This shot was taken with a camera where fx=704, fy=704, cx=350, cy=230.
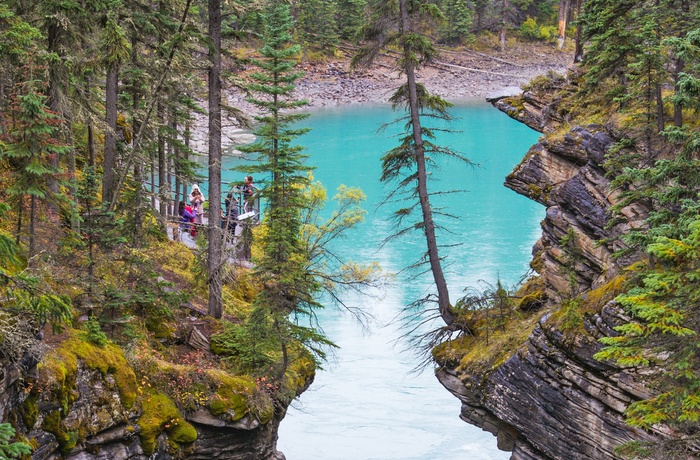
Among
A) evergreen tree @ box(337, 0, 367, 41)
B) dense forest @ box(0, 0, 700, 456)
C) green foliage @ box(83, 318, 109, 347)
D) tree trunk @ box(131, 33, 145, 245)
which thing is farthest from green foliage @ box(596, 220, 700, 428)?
evergreen tree @ box(337, 0, 367, 41)

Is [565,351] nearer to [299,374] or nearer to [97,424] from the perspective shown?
[299,374]

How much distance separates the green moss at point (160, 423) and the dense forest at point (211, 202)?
7 cm

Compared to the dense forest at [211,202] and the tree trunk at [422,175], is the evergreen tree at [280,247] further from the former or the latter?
the tree trunk at [422,175]

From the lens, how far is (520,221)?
4166 centimetres

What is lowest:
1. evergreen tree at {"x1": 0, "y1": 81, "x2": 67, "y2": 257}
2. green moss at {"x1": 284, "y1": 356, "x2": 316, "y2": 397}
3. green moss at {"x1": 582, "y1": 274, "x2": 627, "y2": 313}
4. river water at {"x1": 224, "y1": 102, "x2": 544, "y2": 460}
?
river water at {"x1": 224, "y1": 102, "x2": 544, "y2": 460}

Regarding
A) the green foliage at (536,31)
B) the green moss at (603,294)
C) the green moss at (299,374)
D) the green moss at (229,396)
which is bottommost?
the green moss at (299,374)

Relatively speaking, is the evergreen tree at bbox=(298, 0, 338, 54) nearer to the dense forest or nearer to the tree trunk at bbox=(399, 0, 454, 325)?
the dense forest

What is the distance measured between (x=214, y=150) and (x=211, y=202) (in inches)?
57.2

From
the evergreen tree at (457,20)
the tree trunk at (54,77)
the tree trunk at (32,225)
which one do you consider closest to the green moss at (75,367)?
the tree trunk at (32,225)

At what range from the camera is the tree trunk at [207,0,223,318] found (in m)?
18.7

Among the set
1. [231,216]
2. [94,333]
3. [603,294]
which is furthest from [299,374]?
[231,216]

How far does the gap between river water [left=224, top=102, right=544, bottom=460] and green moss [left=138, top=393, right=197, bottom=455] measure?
7497 mm

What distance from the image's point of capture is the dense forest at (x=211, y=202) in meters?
10.8

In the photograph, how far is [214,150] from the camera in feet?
63.9
